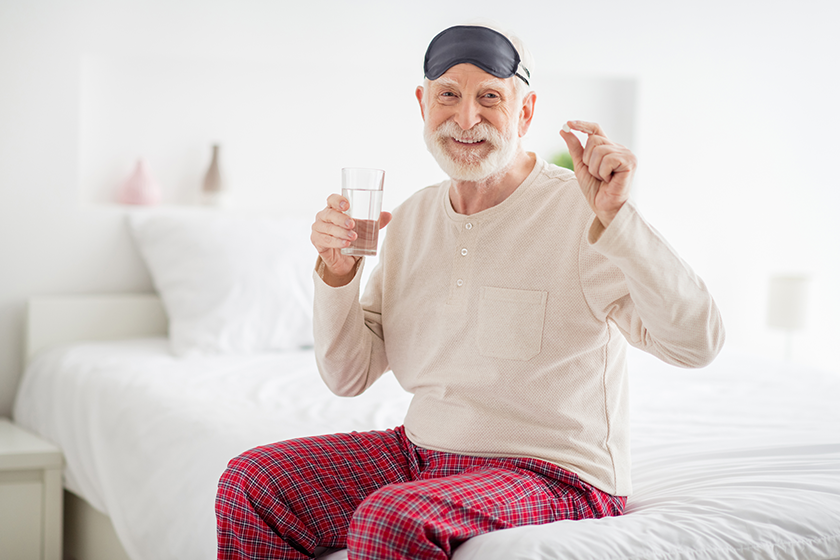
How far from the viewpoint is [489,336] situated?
4.49 ft

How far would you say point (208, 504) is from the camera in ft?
5.17

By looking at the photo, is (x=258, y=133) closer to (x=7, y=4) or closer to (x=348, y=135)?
(x=348, y=135)

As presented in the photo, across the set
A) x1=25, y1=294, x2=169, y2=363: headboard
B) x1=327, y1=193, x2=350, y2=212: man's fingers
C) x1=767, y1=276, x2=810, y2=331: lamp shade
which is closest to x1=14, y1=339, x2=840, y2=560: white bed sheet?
x1=25, y1=294, x2=169, y2=363: headboard

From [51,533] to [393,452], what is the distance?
137 cm

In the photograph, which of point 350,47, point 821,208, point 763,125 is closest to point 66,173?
point 350,47

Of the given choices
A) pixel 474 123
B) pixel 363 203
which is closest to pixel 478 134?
pixel 474 123

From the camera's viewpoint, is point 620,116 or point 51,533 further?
point 620,116

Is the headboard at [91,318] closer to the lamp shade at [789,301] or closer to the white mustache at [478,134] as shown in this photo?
the white mustache at [478,134]

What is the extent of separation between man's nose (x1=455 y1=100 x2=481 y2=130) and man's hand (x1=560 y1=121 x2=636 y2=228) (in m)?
0.23

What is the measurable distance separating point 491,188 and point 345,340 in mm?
387

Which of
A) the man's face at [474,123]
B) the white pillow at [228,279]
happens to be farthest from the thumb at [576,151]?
the white pillow at [228,279]

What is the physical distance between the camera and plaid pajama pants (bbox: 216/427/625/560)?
1.07 meters

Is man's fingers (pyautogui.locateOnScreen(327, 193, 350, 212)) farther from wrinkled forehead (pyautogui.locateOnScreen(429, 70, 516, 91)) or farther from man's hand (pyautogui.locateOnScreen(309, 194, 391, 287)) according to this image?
wrinkled forehead (pyautogui.locateOnScreen(429, 70, 516, 91))

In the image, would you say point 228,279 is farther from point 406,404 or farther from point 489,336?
point 489,336
